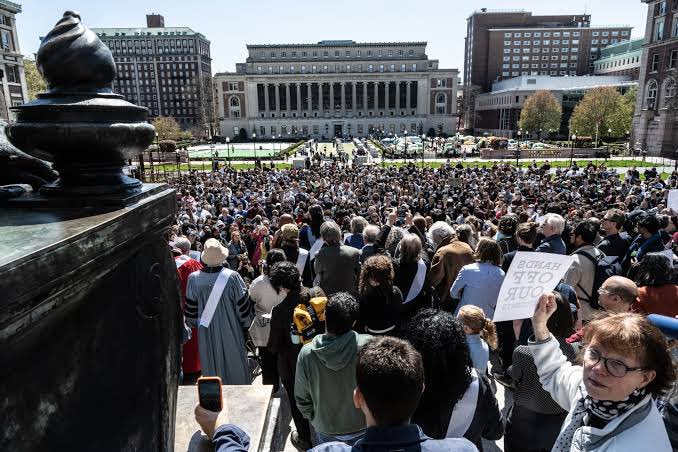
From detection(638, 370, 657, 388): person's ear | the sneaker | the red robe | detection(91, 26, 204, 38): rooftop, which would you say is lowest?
the sneaker

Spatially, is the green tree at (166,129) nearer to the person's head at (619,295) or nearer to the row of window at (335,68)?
the row of window at (335,68)

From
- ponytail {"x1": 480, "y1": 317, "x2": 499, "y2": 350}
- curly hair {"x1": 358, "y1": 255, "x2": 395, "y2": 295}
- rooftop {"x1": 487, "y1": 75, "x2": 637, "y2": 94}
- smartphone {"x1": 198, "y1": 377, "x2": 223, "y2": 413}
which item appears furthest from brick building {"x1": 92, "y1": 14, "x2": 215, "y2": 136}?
smartphone {"x1": 198, "y1": 377, "x2": 223, "y2": 413}

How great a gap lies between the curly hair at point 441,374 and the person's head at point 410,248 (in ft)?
9.58

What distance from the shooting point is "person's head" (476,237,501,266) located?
5402 millimetres

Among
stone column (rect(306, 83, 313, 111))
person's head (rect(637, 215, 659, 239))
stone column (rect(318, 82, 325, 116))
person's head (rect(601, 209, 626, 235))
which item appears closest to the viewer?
person's head (rect(637, 215, 659, 239))

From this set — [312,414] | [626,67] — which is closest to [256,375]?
[312,414]

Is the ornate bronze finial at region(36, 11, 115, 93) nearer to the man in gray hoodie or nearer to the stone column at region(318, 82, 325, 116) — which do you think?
the man in gray hoodie

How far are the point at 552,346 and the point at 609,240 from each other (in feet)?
17.0

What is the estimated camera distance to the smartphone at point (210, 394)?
203cm

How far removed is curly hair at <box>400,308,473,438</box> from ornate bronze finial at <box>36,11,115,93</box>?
215 centimetres

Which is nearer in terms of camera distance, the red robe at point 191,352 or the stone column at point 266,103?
the red robe at point 191,352

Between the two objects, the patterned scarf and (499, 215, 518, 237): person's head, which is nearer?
the patterned scarf

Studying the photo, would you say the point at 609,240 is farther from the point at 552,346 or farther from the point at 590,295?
the point at 552,346

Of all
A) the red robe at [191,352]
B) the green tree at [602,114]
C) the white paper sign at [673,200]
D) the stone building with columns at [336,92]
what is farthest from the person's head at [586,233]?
the stone building with columns at [336,92]
